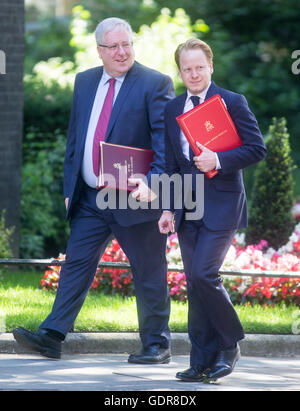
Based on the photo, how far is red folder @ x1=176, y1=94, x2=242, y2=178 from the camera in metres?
Answer: 5.83

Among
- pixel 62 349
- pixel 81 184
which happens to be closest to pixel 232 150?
pixel 81 184

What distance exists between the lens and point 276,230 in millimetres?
10484

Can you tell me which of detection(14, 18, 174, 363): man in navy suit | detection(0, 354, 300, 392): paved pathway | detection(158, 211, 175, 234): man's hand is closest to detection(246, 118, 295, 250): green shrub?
detection(0, 354, 300, 392): paved pathway

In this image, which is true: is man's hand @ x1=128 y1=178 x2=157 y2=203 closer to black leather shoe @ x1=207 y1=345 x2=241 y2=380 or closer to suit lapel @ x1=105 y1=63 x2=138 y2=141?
suit lapel @ x1=105 y1=63 x2=138 y2=141

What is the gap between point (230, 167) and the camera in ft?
19.0

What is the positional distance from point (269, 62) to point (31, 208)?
15081 millimetres

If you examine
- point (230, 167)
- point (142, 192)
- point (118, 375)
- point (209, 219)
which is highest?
point (230, 167)

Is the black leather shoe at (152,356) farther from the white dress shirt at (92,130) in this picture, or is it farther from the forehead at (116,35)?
the forehead at (116,35)

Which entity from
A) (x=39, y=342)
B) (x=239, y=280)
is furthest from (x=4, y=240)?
(x=39, y=342)

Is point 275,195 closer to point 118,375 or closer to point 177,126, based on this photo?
point 177,126

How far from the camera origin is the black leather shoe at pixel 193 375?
19.3 ft

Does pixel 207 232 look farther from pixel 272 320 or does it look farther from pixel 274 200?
pixel 274 200

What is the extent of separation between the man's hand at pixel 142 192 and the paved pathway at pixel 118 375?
1.11m

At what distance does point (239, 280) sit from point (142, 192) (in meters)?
2.61
